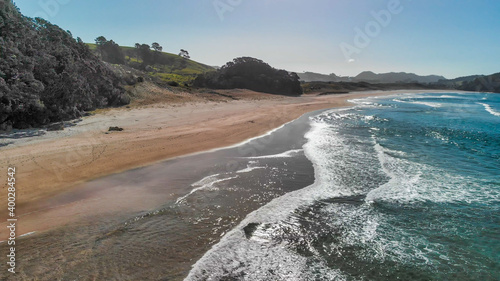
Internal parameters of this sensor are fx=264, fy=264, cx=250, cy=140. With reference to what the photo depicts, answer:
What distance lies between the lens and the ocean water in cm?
518

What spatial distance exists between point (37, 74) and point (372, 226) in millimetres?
17742

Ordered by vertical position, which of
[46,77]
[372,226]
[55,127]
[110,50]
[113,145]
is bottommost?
[372,226]

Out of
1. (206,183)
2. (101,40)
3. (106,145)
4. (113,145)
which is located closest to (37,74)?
(106,145)

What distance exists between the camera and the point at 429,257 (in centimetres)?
564

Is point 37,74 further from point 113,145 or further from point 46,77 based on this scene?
point 113,145

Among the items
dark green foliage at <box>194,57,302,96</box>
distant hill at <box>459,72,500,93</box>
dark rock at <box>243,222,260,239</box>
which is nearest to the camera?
dark rock at <box>243,222,260,239</box>

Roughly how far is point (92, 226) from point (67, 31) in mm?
19940

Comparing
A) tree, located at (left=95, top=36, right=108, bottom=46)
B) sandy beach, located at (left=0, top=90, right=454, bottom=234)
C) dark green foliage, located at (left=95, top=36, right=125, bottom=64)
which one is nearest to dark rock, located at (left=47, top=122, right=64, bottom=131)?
sandy beach, located at (left=0, top=90, right=454, bottom=234)

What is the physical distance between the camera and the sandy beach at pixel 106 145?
830 cm

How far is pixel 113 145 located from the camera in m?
12.2

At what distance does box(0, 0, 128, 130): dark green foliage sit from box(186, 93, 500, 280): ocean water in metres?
10.4

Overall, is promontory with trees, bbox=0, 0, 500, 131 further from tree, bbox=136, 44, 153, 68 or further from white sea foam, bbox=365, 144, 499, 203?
tree, bbox=136, 44, 153, 68

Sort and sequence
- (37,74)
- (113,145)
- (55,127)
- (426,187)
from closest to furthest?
(426,187), (113,145), (55,127), (37,74)

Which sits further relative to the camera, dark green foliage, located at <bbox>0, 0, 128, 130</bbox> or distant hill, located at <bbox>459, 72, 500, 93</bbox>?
distant hill, located at <bbox>459, 72, 500, 93</bbox>
